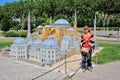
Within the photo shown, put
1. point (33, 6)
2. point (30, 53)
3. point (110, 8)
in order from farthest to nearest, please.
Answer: point (33, 6)
point (110, 8)
point (30, 53)

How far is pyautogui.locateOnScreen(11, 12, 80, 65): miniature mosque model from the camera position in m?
14.6

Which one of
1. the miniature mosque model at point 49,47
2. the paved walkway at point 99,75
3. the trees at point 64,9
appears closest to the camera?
the paved walkway at point 99,75

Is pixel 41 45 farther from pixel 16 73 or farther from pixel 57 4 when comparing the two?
pixel 57 4

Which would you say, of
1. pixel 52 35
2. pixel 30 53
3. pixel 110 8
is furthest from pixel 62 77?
pixel 110 8

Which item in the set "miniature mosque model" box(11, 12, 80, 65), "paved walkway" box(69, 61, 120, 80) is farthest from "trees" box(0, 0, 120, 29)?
"paved walkway" box(69, 61, 120, 80)

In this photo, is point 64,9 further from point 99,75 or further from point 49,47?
point 99,75

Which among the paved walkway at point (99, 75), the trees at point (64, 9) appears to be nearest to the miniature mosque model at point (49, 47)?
the paved walkway at point (99, 75)

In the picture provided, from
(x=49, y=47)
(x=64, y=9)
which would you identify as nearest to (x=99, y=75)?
(x=49, y=47)

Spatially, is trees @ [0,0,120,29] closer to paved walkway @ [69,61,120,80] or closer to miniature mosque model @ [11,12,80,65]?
miniature mosque model @ [11,12,80,65]

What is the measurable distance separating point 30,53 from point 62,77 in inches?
261

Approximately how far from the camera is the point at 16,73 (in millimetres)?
10914

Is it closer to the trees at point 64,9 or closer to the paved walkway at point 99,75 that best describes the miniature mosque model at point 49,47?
the paved walkway at point 99,75

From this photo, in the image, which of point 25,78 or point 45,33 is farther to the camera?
point 45,33

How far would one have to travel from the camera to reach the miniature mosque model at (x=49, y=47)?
14.6 meters
